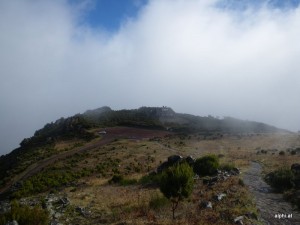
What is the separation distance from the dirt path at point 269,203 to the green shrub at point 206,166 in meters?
3.69

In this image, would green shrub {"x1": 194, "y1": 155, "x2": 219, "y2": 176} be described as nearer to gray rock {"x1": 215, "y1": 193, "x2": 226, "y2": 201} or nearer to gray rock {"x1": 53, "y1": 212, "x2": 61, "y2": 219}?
gray rock {"x1": 215, "y1": 193, "x2": 226, "y2": 201}

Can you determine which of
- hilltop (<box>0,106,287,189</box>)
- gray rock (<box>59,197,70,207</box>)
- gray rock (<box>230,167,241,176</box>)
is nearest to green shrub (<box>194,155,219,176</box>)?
gray rock (<box>230,167,241,176</box>)

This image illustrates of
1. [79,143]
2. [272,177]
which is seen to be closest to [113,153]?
[79,143]

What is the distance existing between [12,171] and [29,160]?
6152 millimetres

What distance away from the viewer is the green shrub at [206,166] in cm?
3319

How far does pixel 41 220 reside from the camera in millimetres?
16922

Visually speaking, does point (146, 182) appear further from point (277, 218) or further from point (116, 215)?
point (277, 218)

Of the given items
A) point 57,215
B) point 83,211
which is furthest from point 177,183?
point 57,215

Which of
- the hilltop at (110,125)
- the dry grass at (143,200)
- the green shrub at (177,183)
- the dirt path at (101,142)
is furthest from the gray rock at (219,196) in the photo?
the hilltop at (110,125)

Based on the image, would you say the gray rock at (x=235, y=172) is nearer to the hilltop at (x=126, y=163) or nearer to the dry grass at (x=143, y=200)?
the hilltop at (x=126, y=163)

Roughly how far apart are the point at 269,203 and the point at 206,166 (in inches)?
489

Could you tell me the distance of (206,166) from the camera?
33500 mm

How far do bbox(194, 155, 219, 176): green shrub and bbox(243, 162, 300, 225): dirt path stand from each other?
369cm

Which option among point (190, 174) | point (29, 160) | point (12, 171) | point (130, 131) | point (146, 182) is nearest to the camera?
point (190, 174)
